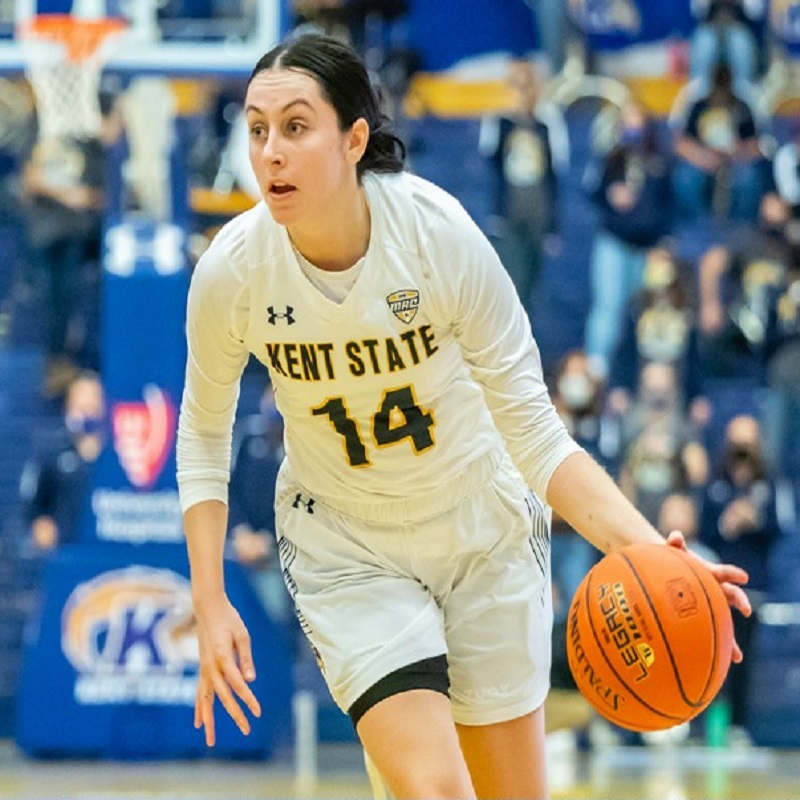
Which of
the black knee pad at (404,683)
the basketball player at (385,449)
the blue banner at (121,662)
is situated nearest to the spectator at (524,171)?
the blue banner at (121,662)

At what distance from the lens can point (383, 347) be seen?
3553 millimetres

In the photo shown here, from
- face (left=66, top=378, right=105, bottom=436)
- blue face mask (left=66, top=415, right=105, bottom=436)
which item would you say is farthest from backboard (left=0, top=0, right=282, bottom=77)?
blue face mask (left=66, top=415, right=105, bottom=436)

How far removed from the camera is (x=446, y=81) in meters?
12.5

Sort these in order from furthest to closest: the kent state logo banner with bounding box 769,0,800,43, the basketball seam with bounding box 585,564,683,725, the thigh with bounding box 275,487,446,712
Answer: the kent state logo banner with bounding box 769,0,800,43 < the thigh with bounding box 275,487,446,712 < the basketball seam with bounding box 585,564,683,725

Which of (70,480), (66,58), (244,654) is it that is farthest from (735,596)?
(70,480)

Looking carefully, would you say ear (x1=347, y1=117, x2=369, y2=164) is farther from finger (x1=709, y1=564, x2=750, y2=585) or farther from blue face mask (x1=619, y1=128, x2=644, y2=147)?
blue face mask (x1=619, y1=128, x2=644, y2=147)

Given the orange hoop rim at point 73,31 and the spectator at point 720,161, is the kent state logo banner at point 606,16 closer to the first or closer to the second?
the spectator at point 720,161

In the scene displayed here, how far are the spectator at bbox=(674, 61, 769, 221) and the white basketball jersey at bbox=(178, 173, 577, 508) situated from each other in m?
7.74

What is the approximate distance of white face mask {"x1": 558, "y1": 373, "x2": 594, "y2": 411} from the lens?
31.6 feet

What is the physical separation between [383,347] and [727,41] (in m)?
8.70

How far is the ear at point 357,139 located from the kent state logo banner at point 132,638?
17.5ft

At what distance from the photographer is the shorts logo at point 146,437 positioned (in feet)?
28.5

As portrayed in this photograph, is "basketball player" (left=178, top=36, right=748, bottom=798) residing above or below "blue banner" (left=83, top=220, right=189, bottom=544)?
above

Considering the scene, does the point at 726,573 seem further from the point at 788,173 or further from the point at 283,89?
the point at 788,173
